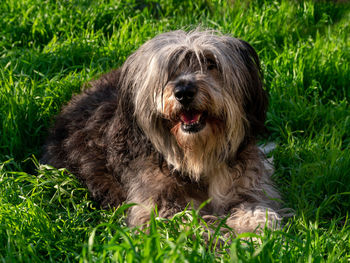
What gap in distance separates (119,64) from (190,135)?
7.62ft

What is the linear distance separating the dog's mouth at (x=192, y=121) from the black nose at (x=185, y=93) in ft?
0.38

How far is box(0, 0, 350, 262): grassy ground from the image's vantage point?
10.1ft

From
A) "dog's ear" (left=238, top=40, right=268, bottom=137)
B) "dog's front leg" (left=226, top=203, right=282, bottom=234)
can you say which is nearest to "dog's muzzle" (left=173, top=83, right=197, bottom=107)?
"dog's ear" (left=238, top=40, right=268, bottom=137)

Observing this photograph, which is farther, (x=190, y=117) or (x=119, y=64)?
(x=119, y=64)

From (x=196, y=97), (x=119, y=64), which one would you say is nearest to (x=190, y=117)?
(x=196, y=97)

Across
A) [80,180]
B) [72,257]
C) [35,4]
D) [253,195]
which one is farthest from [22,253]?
[35,4]

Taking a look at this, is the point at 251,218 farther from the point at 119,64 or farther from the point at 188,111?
the point at 119,64

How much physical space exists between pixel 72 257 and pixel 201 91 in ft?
4.10

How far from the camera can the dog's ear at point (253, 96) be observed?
368 centimetres

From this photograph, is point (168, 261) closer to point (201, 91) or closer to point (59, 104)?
point (201, 91)

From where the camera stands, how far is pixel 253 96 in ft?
12.1

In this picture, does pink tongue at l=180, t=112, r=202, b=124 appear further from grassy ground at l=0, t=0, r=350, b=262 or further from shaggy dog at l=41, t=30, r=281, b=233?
grassy ground at l=0, t=0, r=350, b=262

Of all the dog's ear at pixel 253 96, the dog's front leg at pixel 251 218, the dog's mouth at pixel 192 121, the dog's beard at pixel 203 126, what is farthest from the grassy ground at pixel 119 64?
the dog's ear at pixel 253 96

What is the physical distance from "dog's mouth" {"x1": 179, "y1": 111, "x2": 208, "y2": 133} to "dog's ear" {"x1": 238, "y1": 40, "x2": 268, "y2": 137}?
364 millimetres
